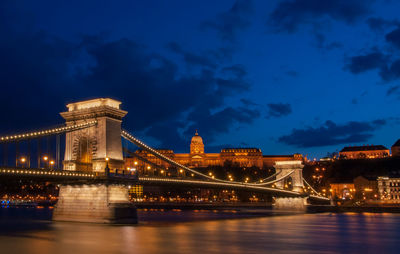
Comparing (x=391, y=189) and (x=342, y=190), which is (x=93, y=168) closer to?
(x=391, y=189)

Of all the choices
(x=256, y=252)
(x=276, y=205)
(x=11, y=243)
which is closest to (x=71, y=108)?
(x=11, y=243)

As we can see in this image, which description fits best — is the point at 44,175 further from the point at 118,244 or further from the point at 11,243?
the point at 118,244

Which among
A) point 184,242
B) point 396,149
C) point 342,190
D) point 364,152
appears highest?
point 364,152

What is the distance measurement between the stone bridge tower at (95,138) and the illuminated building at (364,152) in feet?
507

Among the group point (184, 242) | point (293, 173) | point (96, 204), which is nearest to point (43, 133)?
point (96, 204)

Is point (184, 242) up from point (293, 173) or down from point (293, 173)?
down

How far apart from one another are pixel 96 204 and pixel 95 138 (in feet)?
20.3

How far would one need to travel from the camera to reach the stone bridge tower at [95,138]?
40.2 meters

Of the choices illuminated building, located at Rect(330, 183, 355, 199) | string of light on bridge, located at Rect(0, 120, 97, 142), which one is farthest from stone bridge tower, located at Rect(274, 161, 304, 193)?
string of light on bridge, located at Rect(0, 120, 97, 142)

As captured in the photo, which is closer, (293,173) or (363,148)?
(293,173)

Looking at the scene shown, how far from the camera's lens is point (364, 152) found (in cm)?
18188

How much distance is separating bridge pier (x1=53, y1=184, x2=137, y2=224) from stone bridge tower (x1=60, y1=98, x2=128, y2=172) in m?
2.40

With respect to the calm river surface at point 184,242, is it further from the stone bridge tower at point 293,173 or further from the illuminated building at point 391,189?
the illuminated building at point 391,189

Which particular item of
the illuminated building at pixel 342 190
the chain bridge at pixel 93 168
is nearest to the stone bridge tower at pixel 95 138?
the chain bridge at pixel 93 168
